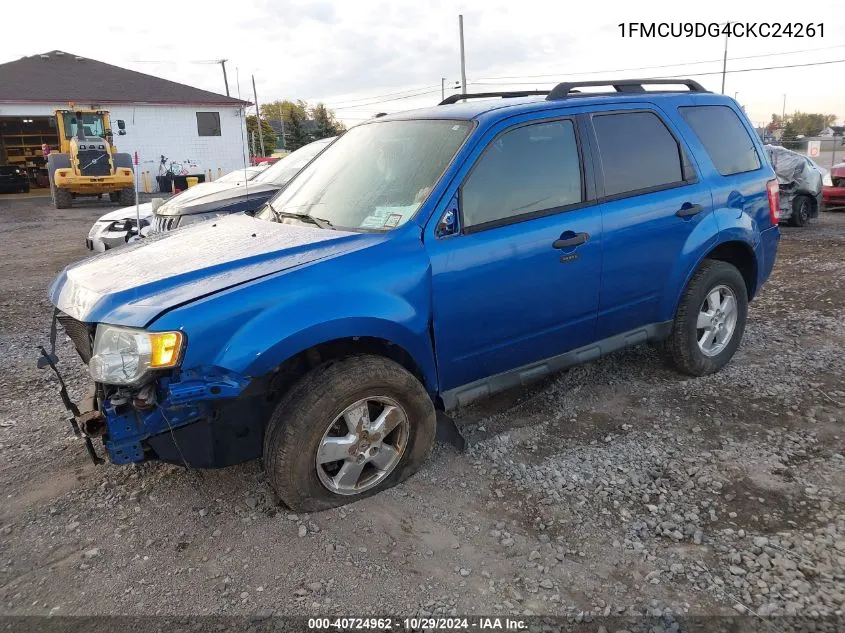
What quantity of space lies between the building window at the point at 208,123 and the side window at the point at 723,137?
89.9 feet

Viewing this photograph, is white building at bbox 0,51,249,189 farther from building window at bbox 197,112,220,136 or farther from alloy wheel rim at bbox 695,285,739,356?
alloy wheel rim at bbox 695,285,739,356

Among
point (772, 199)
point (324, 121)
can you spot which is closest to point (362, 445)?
point (772, 199)

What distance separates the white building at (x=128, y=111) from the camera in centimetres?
2557

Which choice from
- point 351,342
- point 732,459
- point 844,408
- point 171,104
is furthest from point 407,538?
point 171,104

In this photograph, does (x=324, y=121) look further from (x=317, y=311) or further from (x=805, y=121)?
(x=317, y=311)

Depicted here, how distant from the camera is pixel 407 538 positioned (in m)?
2.92

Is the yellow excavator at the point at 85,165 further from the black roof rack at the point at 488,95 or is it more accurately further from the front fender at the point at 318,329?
the front fender at the point at 318,329

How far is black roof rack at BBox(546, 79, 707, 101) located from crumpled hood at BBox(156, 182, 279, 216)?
4.21 meters

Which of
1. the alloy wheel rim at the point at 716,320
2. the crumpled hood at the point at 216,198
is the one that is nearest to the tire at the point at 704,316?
the alloy wheel rim at the point at 716,320

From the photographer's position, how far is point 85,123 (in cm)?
2052

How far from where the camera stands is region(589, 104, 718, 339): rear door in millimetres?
3760

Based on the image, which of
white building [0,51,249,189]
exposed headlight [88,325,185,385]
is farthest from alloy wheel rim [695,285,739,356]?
white building [0,51,249,189]

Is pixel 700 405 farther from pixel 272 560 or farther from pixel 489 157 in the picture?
pixel 272 560

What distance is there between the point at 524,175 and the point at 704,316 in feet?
6.00
